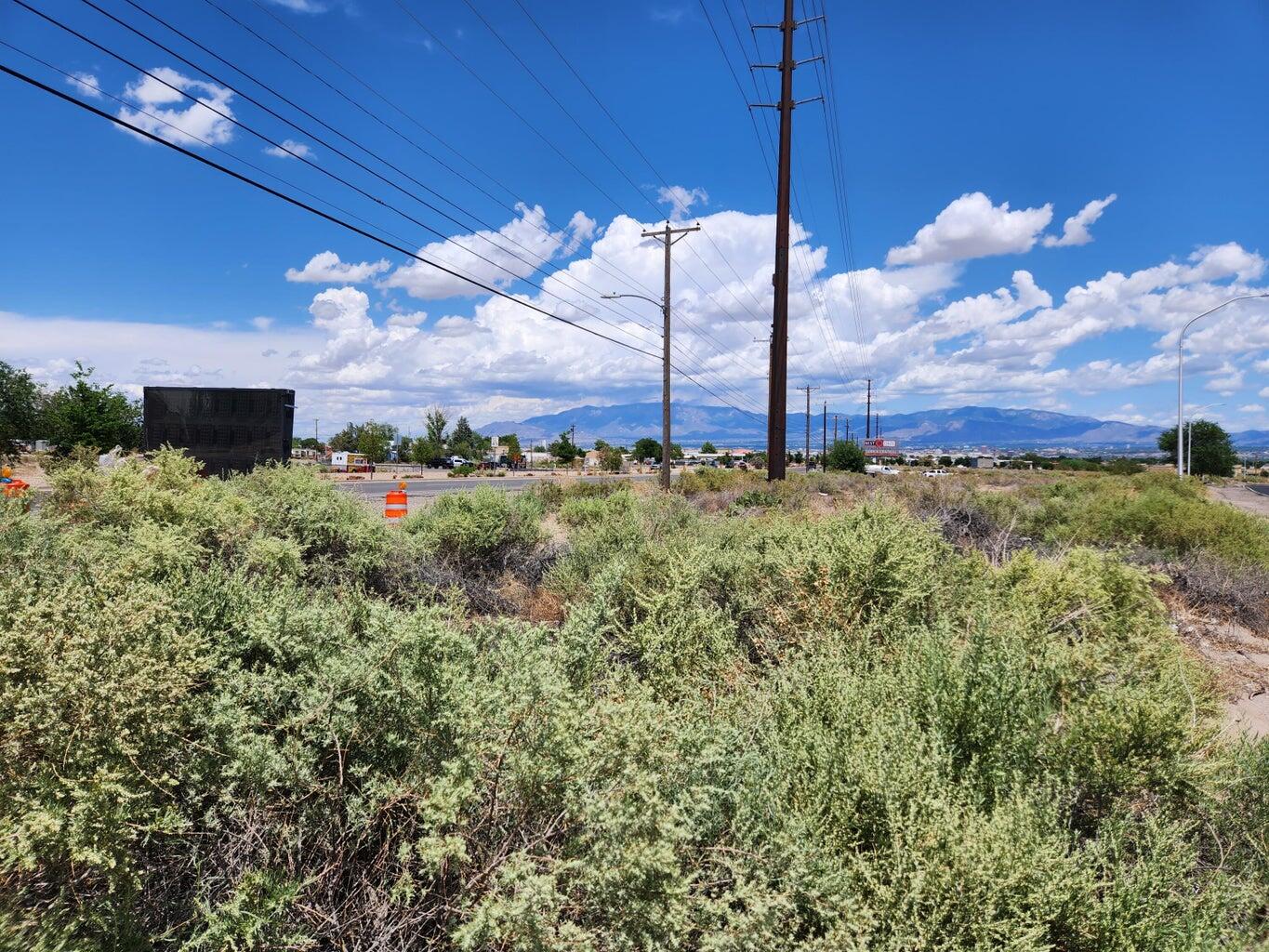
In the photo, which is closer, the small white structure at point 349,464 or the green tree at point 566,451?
the small white structure at point 349,464

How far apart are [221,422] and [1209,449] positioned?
8450 cm

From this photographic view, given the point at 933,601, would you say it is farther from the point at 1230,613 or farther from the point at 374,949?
the point at 1230,613

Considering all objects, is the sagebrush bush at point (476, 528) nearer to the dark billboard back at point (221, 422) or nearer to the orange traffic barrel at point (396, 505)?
the orange traffic barrel at point (396, 505)

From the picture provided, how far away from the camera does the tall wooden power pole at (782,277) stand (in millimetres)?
20219

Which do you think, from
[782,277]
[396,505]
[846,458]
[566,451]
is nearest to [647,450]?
[566,451]

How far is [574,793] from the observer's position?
2.68m

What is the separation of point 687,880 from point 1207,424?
310 ft

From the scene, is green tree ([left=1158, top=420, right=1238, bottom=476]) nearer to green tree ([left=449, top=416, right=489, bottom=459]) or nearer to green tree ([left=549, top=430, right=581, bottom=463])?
green tree ([left=549, top=430, right=581, bottom=463])

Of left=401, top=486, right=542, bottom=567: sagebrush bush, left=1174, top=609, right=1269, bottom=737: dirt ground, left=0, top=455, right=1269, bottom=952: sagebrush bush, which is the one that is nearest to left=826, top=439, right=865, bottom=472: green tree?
left=1174, top=609, right=1269, bottom=737: dirt ground

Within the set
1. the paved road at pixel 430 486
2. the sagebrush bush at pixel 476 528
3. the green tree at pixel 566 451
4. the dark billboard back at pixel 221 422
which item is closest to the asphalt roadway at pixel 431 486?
the paved road at pixel 430 486

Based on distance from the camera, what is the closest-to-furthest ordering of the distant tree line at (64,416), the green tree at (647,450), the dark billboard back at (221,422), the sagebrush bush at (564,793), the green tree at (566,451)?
1. the sagebrush bush at (564,793)
2. the dark billboard back at (221,422)
3. the distant tree line at (64,416)
4. the green tree at (566,451)
5. the green tree at (647,450)

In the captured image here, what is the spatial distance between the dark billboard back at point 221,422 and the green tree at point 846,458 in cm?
6923

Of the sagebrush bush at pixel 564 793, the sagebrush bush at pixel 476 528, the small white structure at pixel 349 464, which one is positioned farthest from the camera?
the small white structure at pixel 349 464

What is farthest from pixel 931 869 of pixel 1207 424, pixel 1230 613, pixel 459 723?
pixel 1207 424
